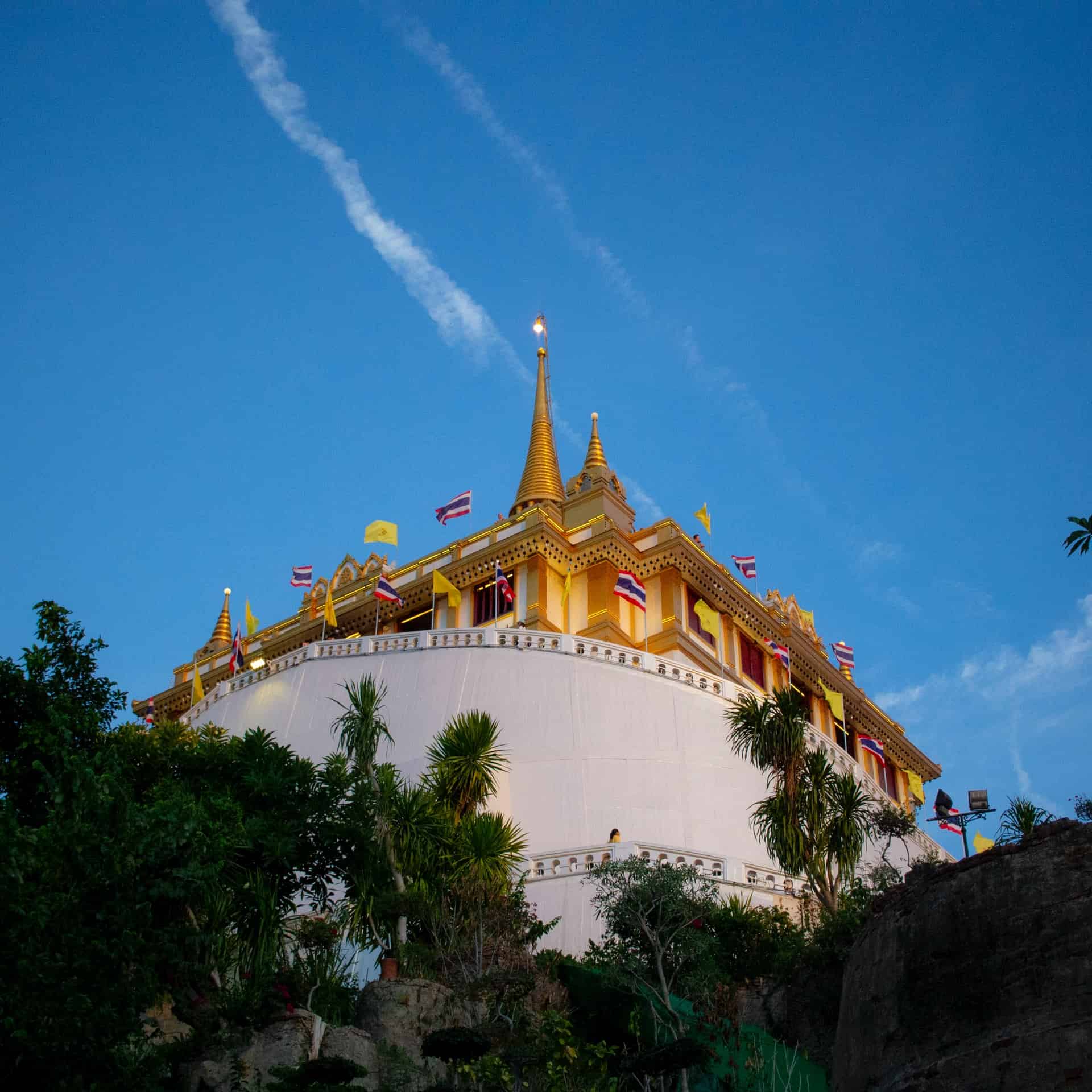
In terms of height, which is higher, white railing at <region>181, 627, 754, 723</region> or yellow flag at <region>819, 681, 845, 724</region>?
yellow flag at <region>819, 681, 845, 724</region>

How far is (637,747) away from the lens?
123 feet

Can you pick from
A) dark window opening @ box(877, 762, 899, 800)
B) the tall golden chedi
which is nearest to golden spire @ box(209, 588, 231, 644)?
the tall golden chedi

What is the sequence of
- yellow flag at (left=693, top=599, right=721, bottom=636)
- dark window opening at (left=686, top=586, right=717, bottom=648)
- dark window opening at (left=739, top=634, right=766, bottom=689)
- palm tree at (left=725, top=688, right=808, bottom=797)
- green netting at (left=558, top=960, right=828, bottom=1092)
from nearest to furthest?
1. green netting at (left=558, top=960, right=828, bottom=1092)
2. palm tree at (left=725, top=688, right=808, bottom=797)
3. yellow flag at (left=693, top=599, right=721, bottom=636)
4. dark window opening at (left=686, top=586, right=717, bottom=648)
5. dark window opening at (left=739, top=634, right=766, bottom=689)

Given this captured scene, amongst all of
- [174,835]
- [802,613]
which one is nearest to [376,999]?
[174,835]

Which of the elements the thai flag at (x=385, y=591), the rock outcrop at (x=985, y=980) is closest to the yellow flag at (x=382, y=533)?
the thai flag at (x=385, y=591)

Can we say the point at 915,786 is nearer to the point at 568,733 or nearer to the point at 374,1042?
the point at 568,733

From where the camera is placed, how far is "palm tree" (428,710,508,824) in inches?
1283

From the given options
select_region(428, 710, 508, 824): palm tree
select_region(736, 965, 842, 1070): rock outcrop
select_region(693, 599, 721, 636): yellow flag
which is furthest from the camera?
select_region(693, 599, 721, 636): yellow flag

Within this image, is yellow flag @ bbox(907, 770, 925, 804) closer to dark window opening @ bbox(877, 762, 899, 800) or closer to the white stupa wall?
dark window opening @ bbox(877, 762, 899, 800)

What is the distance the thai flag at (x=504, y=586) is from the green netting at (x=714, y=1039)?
2131cm

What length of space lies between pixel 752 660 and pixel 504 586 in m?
10.2

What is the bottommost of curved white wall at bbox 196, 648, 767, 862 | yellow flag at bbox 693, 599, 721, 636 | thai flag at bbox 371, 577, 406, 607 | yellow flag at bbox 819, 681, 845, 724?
curved white wall at bbox 196, 648, 767, 862

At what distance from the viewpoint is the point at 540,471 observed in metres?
58.3

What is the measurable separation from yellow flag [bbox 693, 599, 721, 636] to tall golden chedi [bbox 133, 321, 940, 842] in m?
0.15
